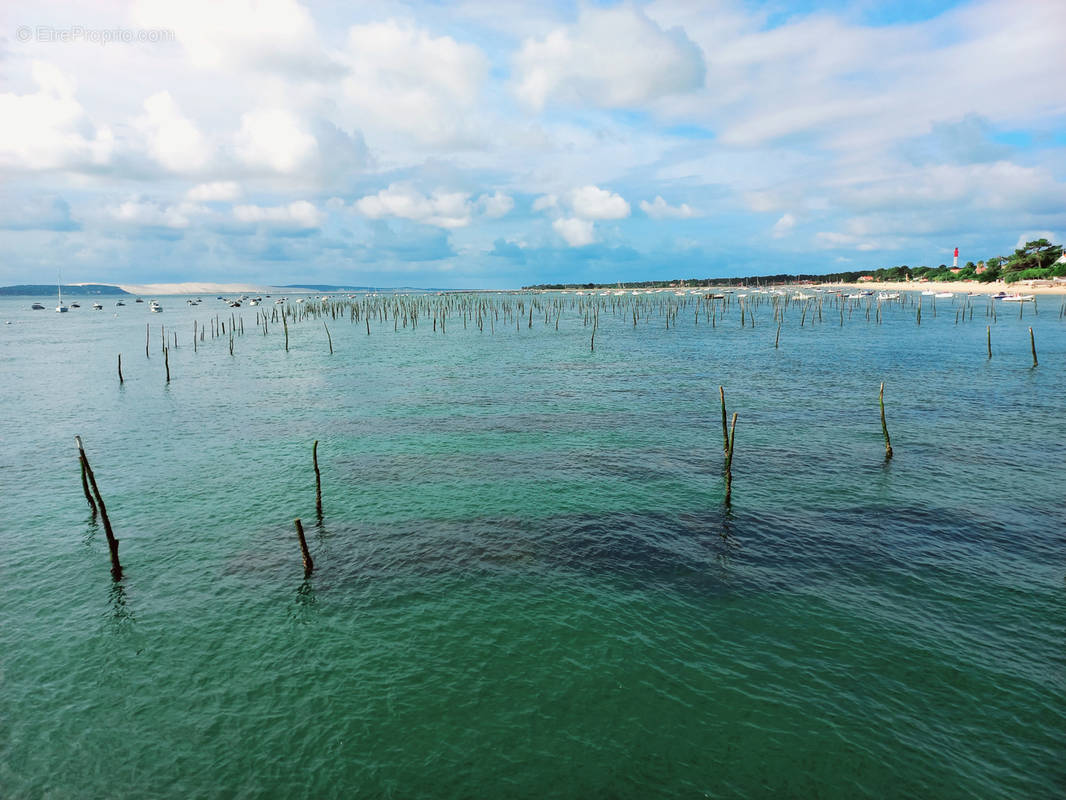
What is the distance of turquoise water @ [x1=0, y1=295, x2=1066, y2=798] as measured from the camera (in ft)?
31.6

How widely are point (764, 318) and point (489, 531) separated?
94.4m

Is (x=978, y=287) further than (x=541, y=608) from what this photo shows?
Yes

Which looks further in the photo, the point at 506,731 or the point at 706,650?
the point at 706,650

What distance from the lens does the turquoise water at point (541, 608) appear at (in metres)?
9.62

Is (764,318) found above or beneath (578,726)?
above

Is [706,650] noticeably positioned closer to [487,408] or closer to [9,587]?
[9,587]

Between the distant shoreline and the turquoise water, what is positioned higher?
the distant shoreline

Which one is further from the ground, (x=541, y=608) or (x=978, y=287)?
(x=978, y=287)

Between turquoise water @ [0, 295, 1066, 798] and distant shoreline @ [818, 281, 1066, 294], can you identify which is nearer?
turquoise water @ [0, 295, 1066, 798]

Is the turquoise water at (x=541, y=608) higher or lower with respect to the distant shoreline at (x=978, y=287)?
lower

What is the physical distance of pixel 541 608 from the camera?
1375 cm

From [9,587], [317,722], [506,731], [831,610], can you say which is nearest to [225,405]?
[9,587]

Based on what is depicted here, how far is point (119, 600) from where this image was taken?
46.5 feet

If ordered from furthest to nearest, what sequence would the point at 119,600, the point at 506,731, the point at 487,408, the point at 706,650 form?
the point at 487,408 → the point at 119,600 → the point at 706,650 → the point at 506,731
